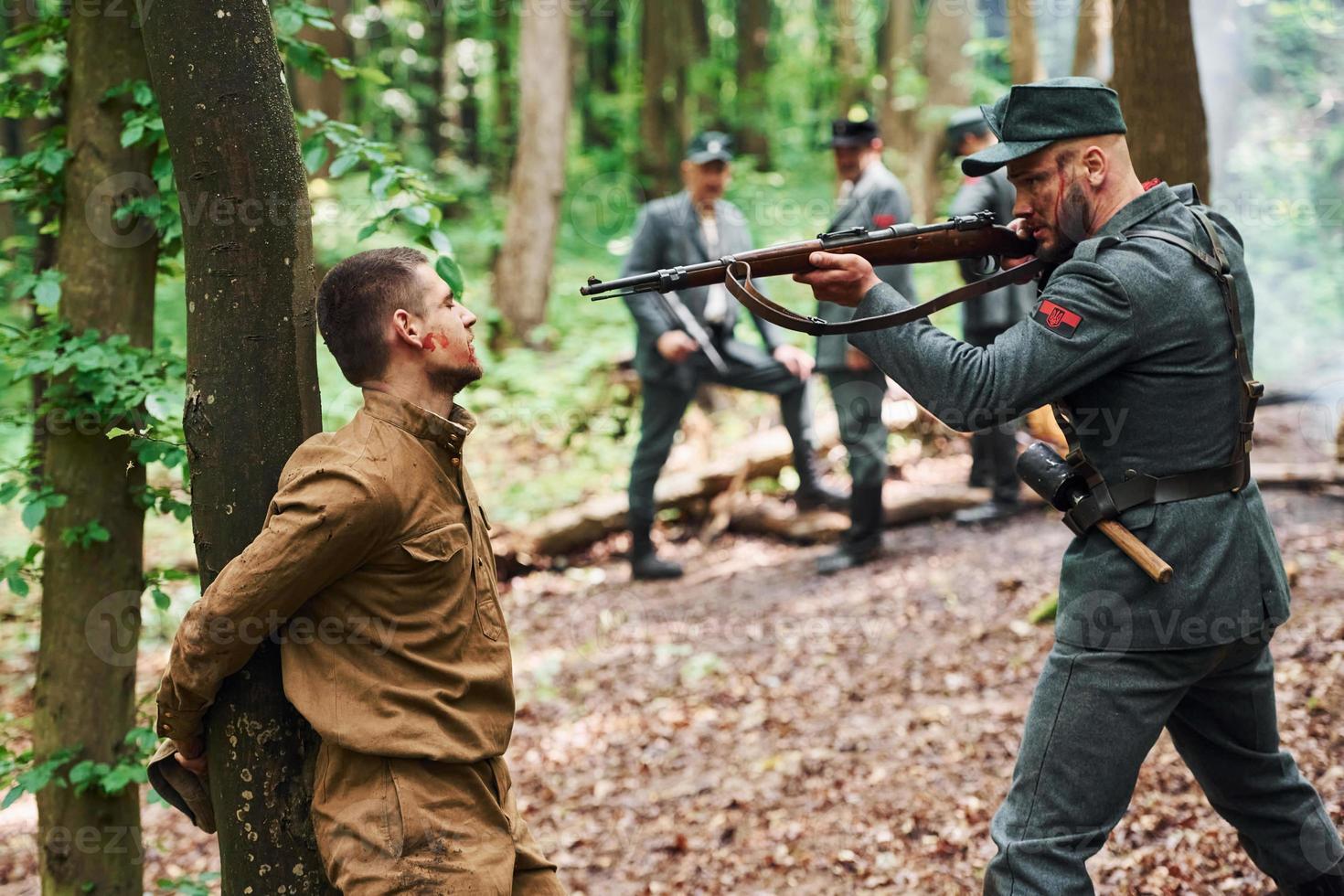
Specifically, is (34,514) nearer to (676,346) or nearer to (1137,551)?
(1137,551)

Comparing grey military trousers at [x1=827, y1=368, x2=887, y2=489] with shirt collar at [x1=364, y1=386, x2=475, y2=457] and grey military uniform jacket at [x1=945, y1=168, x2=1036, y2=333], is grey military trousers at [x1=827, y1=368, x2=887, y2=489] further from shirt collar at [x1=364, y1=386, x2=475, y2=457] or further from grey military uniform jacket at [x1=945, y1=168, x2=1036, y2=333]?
shirt collar at [x1=364, y1=386, x2=475, y2=457]

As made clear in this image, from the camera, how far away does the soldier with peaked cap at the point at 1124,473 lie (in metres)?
2.70

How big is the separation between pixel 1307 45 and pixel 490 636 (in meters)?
16.9

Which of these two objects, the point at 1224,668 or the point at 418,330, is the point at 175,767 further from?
the point at 1224,668

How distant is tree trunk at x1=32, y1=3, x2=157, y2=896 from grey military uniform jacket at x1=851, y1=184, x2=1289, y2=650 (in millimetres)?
2441

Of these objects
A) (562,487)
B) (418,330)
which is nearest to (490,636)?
Answer: (418,330)

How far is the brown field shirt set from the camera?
7.57 feet

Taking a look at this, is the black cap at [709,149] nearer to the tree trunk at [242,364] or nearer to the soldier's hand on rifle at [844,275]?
the soldier's hand on rifle at [844,275]

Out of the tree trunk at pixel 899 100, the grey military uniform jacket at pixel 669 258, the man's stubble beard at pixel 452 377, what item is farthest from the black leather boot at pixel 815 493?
the tree trunk at pixel 899 100

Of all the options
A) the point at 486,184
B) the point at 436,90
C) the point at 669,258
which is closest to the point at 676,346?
the point at 669,258

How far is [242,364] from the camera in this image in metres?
2.57

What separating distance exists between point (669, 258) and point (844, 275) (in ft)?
15.4

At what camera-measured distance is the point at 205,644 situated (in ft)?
7.77

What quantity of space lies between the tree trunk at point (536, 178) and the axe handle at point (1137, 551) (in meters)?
11.5
